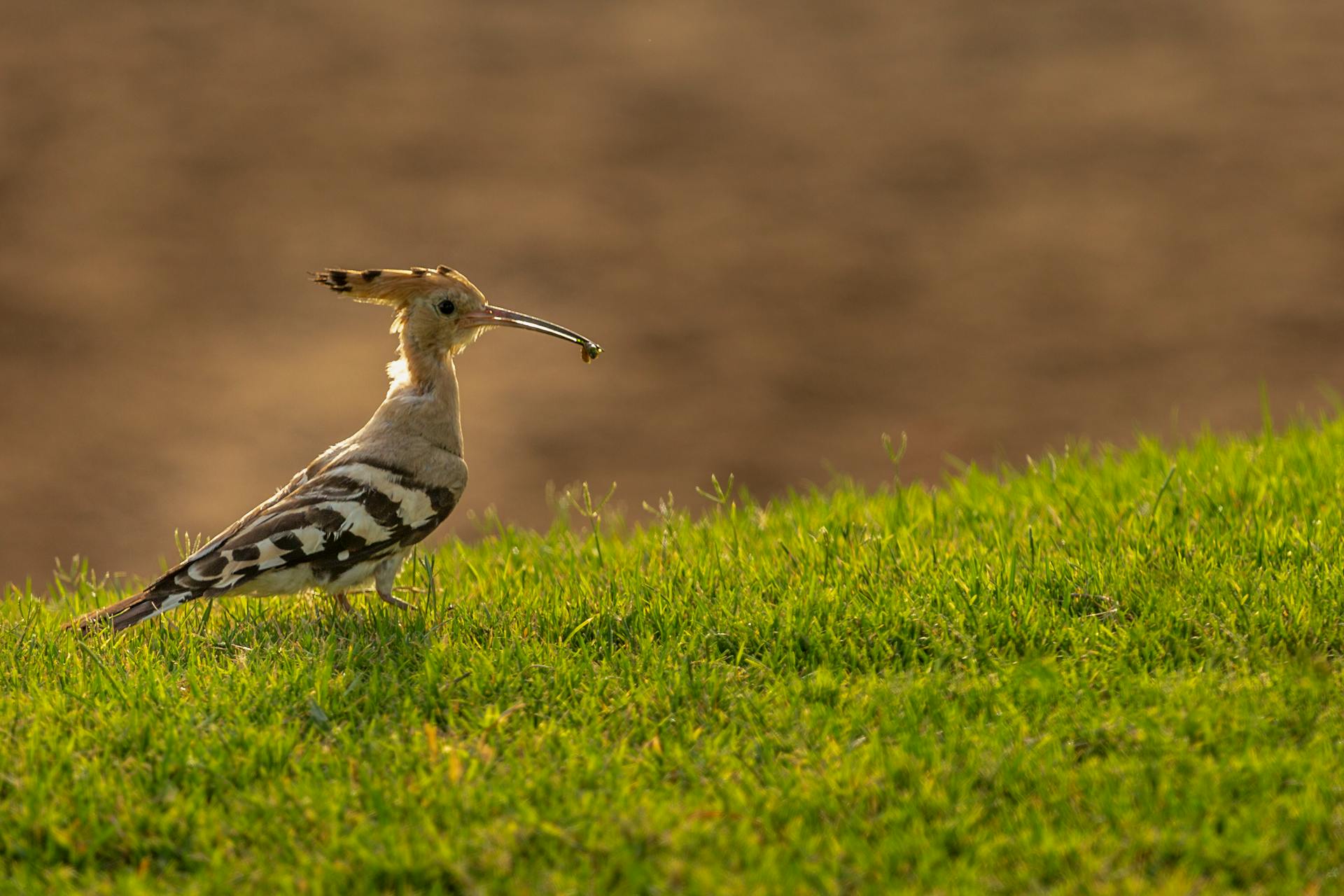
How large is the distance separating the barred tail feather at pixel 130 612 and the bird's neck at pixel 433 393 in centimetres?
130

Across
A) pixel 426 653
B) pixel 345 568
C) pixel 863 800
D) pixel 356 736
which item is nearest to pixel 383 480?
pixel 345 568

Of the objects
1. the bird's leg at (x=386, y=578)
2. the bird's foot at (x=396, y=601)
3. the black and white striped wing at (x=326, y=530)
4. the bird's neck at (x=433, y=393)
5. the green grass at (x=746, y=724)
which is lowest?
the green grass at (x=746, y=724)

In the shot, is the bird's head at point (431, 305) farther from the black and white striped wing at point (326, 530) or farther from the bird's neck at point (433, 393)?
the black and white striped wing at point (326, 530)

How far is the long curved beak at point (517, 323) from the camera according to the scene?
621 centimetres

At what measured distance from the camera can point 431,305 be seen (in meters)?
6.16

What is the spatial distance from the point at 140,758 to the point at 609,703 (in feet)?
Result: 4.77

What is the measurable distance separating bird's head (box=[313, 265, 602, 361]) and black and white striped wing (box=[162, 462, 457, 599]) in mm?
716

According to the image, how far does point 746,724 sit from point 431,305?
2669mm

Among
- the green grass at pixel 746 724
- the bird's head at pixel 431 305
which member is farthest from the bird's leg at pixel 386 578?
the bird's head at pixel 431 305

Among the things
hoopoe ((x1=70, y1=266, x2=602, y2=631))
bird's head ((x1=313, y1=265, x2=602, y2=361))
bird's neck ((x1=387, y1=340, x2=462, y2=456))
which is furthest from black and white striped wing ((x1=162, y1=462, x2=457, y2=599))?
bird's head ((x1=313, y1=265, x2=602, y2=361))

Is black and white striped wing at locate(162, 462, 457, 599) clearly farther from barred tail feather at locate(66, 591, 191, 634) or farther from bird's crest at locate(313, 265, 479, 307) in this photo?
bird's crest at locate(313, 265, 479, 307)

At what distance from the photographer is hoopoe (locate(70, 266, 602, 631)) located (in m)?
5.39

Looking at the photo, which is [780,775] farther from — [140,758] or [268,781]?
[140,758]

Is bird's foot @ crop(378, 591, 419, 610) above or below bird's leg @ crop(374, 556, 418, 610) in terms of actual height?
below
